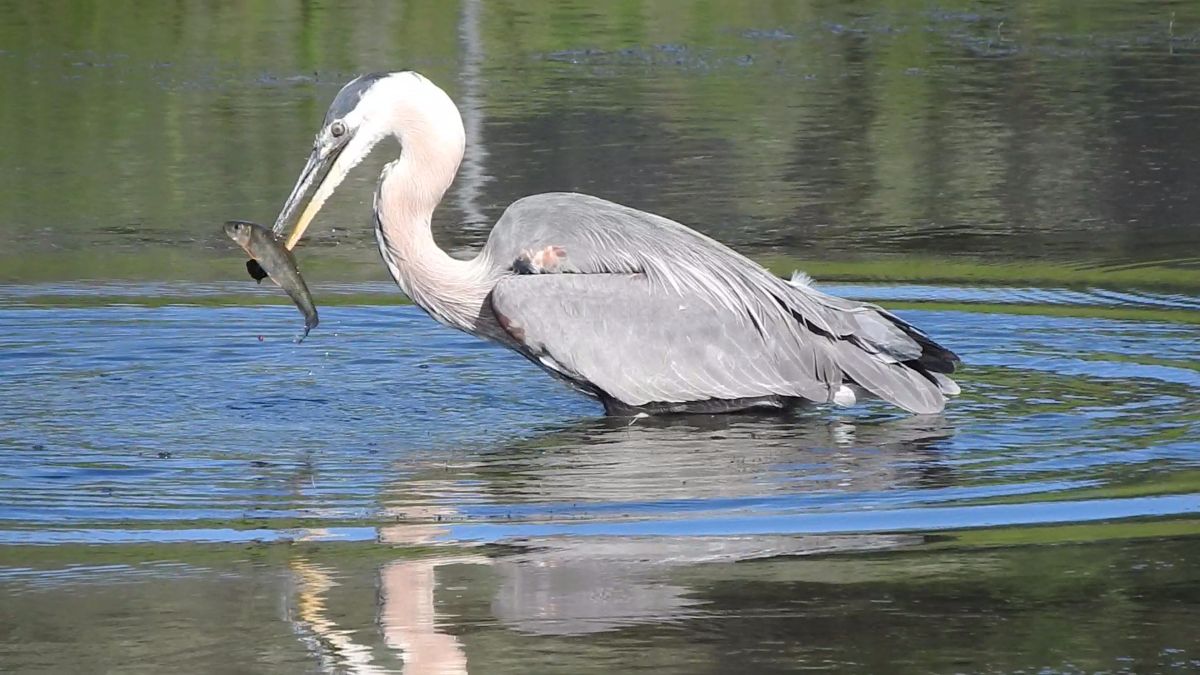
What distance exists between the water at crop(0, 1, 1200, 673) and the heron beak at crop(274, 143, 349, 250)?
2.24ft

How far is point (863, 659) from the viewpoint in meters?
5.31

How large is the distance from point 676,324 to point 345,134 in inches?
60.8

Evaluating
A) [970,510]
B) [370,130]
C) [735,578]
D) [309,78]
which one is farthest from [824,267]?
[309,78]

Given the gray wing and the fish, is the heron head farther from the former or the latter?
the gray wing

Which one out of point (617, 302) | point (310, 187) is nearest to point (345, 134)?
point (310, 187)

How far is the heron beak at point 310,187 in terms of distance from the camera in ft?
29.6

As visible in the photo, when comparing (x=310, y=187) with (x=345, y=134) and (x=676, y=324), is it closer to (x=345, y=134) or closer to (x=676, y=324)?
(x=345, y=134)

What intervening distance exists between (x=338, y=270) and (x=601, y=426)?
334 centimetres

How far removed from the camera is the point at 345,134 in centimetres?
913

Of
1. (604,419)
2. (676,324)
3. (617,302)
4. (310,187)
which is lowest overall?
(604,419)

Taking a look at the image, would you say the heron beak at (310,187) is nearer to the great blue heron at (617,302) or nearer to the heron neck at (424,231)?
the great blue heron at (617,302)

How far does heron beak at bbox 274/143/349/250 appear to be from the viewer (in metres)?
9.02

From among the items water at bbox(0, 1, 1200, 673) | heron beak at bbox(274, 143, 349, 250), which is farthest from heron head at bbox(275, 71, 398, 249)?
water at bbox(0, 1, 1200, 673)

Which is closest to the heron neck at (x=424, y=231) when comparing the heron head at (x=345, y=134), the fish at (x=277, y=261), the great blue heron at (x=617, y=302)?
the great blue heron at (x=617, y=302)
